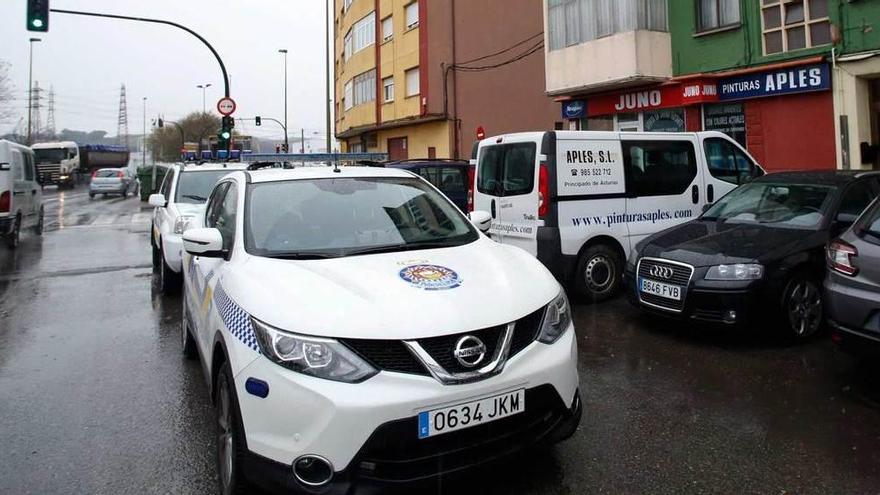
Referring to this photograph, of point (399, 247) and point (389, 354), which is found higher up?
point (399, 247)

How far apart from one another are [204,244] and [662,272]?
4.10 metres

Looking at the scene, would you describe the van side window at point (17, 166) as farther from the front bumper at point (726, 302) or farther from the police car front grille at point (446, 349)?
the police car front grille at point (446, 349)

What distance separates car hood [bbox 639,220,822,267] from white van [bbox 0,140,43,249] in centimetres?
1234

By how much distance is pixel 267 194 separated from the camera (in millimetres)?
4152

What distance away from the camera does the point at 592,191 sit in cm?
754

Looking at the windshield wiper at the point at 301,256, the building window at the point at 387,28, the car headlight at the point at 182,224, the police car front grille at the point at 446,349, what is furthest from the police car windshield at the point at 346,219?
the building window at the point at 387,28

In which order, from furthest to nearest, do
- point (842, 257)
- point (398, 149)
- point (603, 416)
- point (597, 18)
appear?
point (398, 149) → point (597, 18) → point (842, 257) → point (603, 416)

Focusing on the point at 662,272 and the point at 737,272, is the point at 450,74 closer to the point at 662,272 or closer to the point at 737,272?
the point at 662,272

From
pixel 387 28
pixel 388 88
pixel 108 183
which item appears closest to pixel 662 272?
pixel 388 88

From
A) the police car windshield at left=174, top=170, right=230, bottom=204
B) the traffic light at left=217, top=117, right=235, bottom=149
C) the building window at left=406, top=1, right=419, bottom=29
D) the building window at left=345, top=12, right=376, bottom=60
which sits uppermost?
the building window at left=345, top=12, right=376, bottom=60

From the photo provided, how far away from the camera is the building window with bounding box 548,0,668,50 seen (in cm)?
1519

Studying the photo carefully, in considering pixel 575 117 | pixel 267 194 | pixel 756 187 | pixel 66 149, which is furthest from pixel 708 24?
pixel 66 149

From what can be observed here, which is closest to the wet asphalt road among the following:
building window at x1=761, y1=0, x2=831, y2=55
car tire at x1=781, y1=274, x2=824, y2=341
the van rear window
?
car tire at x1=781, y1=274, x2=824, y2=341

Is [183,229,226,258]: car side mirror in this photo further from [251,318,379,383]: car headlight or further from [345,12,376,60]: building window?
[345,12,376,60]: building window
